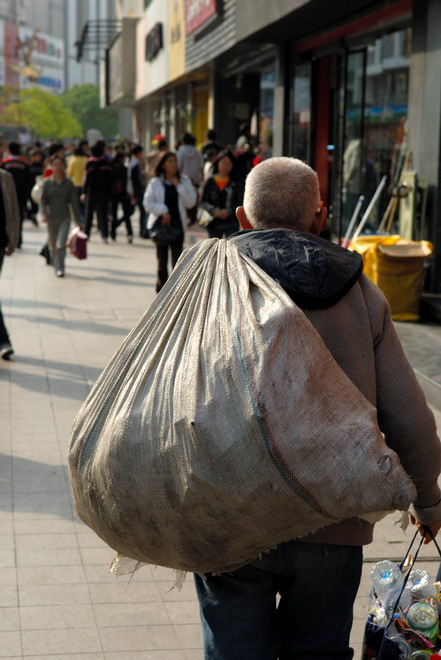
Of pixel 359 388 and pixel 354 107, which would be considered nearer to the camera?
pixel 359 388

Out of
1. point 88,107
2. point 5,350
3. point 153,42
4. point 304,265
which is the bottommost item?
point 5,350

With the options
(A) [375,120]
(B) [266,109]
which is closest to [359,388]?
(A) [375,120]

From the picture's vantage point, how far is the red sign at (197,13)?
19516 millimetres

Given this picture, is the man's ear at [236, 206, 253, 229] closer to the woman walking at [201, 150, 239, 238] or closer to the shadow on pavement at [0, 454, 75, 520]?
the shadow on pavement at [0, 454, 75, 520]

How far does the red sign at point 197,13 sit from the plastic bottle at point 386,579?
1739 cm

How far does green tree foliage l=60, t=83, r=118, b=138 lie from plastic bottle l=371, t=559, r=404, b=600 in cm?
13626

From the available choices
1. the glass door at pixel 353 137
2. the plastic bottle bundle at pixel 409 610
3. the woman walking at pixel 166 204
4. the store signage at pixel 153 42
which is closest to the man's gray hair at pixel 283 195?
the plastic bottle bundle at pixel 409 610

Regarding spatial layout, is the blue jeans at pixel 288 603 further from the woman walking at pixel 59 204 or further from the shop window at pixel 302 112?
the shop window at pixel 302 112

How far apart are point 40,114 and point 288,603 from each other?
332 feet

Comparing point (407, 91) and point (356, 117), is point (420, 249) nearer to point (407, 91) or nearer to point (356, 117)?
point (407, 91)

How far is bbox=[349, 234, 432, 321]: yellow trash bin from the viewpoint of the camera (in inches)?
398

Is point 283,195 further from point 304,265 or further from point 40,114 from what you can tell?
point 40,114

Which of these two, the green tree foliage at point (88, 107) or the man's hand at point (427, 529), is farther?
the green tree foliage at point (88, 107)

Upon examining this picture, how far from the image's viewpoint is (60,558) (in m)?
4.74
